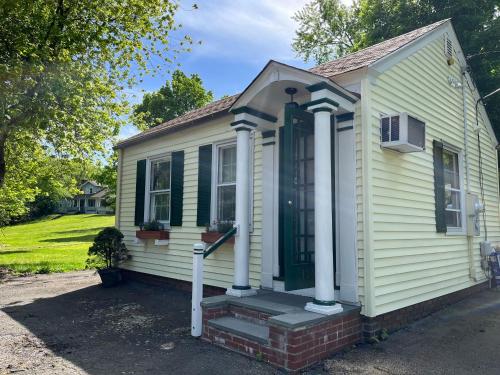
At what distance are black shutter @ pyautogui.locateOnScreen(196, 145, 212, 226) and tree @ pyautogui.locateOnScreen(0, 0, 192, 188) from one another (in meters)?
3.22

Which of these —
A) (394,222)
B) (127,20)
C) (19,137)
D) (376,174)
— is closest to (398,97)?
(376,174)

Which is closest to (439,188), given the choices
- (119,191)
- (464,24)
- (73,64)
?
(119,191)

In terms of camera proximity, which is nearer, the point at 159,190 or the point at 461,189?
the point at 461,189

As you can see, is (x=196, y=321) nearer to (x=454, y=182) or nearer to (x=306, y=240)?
(x=306, y=240)

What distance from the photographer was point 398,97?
5418 millimetres

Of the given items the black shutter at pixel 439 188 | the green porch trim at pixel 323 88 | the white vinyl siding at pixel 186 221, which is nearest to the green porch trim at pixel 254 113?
the white vinyl siding at pixel 186 221

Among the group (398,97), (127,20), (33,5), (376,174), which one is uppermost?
(127,20)

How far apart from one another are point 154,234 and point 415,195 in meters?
5.02

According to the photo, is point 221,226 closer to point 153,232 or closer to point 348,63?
point 153,232

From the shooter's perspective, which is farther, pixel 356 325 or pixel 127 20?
pixel 127 20

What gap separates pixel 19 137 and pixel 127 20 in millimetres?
4270

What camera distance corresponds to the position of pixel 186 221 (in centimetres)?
740

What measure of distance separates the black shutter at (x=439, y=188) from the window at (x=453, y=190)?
0.49m

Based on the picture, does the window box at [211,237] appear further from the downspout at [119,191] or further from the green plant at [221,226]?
the downspout at [119,191]
